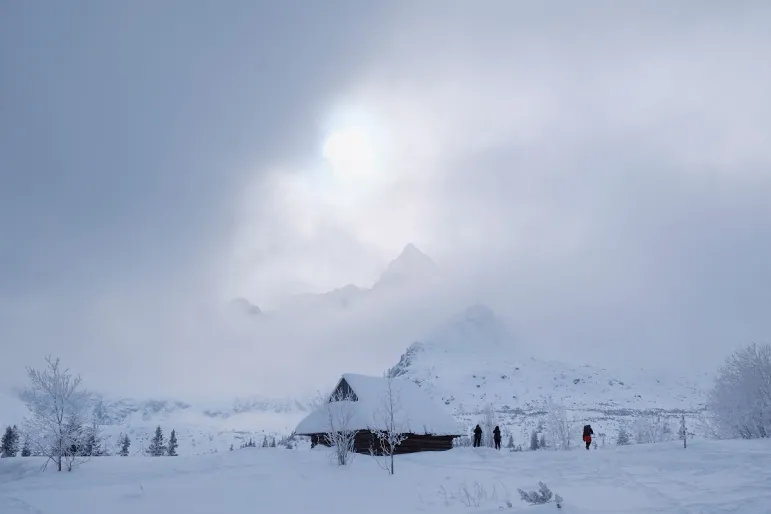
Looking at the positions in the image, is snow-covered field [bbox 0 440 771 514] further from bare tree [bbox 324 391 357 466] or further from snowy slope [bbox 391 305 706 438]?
snowy slope [bbox 391 305 706 438]

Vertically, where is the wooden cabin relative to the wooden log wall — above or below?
above

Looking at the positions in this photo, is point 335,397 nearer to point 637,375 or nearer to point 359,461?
point 359,461

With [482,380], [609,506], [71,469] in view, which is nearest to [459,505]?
[609,506]

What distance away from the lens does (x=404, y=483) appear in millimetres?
23609

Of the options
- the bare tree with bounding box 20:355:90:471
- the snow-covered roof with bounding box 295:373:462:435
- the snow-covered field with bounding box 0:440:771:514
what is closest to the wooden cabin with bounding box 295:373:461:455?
the snow-covered roof with bounding box 295:373:462:435

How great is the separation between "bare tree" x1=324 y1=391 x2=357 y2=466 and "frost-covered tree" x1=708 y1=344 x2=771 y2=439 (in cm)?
2261

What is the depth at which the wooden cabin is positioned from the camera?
3634 centimetres

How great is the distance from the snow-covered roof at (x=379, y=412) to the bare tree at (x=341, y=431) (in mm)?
81

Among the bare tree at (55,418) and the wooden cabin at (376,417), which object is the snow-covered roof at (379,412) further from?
the bare tree at (55,418)

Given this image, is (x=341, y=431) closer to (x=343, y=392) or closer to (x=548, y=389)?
(x=343, y=392)

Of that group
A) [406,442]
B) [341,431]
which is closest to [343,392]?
[406,442]

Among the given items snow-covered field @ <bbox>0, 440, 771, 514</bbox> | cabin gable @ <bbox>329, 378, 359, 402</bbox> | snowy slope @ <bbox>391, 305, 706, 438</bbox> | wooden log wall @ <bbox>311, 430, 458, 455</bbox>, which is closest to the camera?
snow-covered field @ <bbox>0, 440, 771, 514</bbox>

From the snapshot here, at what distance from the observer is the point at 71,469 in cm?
2414

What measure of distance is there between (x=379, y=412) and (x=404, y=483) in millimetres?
12085
